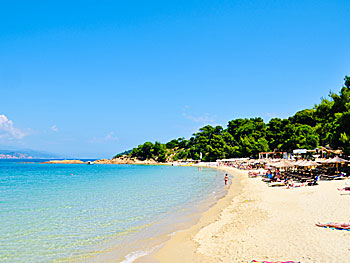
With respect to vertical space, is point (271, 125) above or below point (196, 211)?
above

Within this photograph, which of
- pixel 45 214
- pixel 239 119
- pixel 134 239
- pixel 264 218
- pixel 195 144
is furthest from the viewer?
pixel 195 144

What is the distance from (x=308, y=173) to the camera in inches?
1014

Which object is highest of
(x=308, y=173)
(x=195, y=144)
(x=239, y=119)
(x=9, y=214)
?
(x=239, y=119)

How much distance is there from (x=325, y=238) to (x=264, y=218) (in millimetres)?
3758

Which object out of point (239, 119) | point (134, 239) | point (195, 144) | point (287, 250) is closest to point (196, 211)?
point (134, 239)

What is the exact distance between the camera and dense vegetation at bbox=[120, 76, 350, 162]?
30906 mm

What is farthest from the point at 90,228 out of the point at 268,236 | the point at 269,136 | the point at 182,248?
the point at 269,136

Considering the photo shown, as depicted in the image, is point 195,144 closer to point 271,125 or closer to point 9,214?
point 271,125

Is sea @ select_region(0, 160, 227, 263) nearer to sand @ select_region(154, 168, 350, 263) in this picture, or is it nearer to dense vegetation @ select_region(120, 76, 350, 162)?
sand @ select_region(154, 168, 350, 263)

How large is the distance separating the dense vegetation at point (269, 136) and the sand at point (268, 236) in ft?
54.0

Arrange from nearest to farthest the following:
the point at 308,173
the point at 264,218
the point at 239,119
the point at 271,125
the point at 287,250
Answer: the point at 287,250 < the point at 264,218 < the point at 308,173 < the point at 271,125 < the point at 239,119

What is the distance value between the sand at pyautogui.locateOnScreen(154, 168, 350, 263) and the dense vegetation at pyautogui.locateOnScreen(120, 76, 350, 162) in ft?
54.0

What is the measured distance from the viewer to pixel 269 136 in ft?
253

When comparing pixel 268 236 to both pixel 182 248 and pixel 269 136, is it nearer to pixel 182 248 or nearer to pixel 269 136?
pixel 182 248
